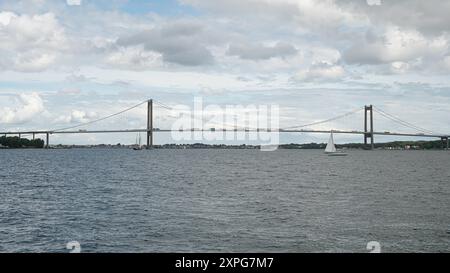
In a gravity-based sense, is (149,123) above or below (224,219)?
above

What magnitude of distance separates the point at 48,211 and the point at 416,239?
13.9 metres

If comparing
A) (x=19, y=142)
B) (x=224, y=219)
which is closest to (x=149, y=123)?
(x=19, y=142)

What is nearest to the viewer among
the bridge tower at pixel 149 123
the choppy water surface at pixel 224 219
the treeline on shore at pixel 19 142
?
the choppy water surface at pixel 224 219

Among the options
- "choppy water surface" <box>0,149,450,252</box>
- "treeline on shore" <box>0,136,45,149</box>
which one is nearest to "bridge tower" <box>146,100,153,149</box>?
"treeline on shore" <box>0,136,45,149</box>

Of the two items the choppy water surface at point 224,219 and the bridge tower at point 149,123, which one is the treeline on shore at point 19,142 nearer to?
the bridge tower at point 149,123

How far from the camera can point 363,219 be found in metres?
18.5

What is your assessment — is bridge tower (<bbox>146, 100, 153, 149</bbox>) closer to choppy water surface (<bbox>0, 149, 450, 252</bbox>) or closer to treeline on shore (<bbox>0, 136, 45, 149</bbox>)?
treeline on shore (<bbox>0, 136, 45, 149</bbox>)

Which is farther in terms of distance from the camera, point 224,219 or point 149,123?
point 149,123

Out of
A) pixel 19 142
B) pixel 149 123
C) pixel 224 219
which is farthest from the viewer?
pixel 19 142

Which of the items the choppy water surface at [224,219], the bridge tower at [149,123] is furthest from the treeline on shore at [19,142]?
the choppy water surface at [224,219]

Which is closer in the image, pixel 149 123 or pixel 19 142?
pixel 149 123

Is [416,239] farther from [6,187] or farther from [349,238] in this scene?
[6,187]

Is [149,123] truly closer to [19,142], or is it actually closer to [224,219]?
[19,142]

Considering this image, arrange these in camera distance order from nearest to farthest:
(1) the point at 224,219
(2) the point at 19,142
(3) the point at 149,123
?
(1) the point at 224,219 < (3) the point at 149,123 < (2) the point at 19,142
